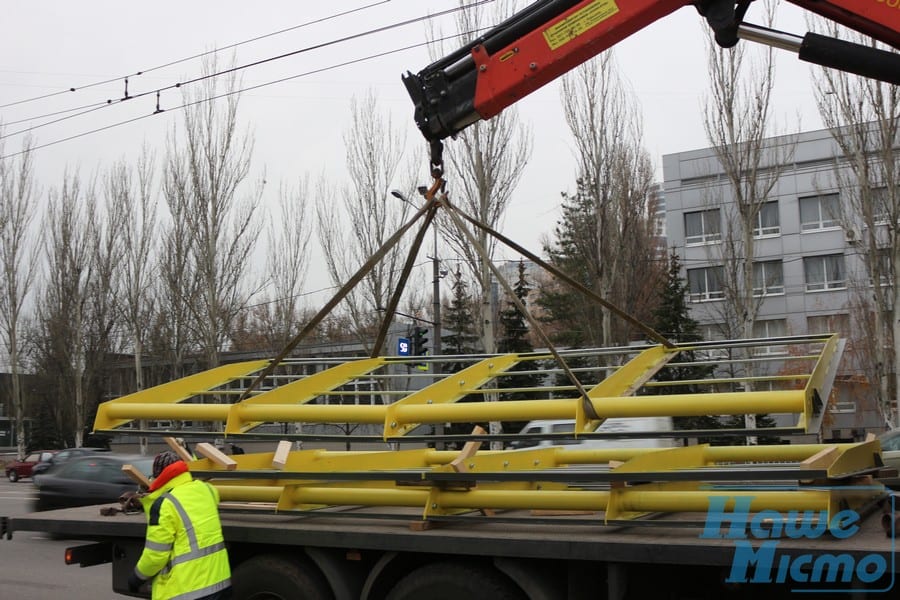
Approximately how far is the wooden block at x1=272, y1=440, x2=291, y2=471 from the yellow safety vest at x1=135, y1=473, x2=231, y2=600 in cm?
74

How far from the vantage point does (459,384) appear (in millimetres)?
6375

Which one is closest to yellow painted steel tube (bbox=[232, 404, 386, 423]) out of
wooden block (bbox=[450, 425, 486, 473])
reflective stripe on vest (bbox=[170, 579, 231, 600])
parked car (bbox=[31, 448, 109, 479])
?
wooden block (bbox=[450, 425, 486, 473])

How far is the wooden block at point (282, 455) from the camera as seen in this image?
5680mm

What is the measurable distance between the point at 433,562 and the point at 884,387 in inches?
938

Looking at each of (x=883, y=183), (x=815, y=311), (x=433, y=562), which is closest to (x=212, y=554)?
A: (x=433, y=562)

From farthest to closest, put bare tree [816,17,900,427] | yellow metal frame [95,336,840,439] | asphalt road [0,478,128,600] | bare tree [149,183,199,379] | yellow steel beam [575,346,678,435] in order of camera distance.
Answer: bare tree [149,183,199,379]
bare tree [816,17,900,427]
asphalt road [0,478,128,600]
yellow steel beam [575,346,678,435]
yellow metal frame [95,336,840,439]

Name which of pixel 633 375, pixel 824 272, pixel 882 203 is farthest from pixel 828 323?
pixel 633 375

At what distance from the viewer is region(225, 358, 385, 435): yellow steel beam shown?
231 inches

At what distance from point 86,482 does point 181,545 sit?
11.2 m

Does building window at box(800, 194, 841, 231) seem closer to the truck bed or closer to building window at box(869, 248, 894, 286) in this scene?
building window at box(869, 248, 894, 286)

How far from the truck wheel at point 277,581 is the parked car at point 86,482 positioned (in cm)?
958

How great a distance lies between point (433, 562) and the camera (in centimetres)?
497

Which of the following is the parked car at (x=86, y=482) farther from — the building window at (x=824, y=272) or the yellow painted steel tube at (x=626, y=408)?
the building window at (x=824, y=272)

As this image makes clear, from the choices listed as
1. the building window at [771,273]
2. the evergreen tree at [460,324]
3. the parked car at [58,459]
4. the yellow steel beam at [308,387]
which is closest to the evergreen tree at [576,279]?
the evergreen tree at [460,324]
